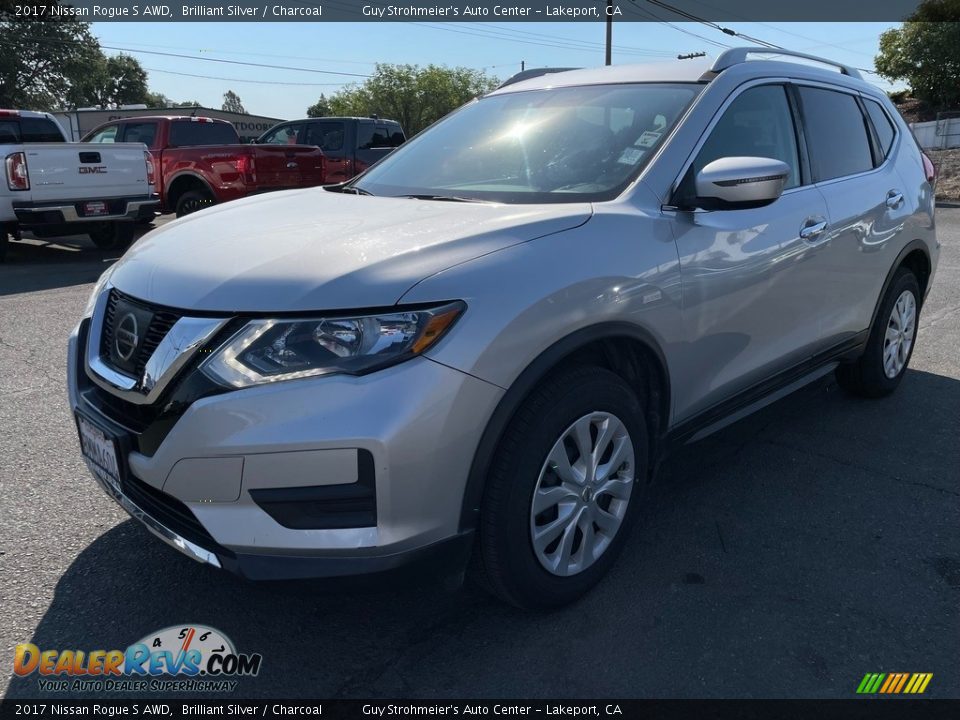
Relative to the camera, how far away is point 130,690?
2.28 meters

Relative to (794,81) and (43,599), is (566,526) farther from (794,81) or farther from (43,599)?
(794,81)

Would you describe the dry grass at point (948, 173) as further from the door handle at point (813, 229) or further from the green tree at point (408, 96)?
the green tree at point (408, 96)

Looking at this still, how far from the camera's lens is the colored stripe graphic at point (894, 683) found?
2268 millimetres

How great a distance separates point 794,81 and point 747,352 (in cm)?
137

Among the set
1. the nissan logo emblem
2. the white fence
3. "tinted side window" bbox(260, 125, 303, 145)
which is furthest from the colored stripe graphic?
the white fence

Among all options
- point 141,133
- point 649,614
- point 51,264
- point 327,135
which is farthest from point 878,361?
point 141,133

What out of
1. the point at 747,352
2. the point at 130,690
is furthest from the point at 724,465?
the point at 130,690

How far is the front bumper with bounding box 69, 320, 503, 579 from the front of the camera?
2.00 meters

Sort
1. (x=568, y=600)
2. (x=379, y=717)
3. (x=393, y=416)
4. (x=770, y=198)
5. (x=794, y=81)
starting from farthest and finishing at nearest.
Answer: (x=794, y=81) → (x=770, y=198) → (x=568, y=600) → (x=379, y=717) → (x=393, y=416)

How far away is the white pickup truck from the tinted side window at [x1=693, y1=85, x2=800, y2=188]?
28.4 ft

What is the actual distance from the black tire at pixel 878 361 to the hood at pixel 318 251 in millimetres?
2506

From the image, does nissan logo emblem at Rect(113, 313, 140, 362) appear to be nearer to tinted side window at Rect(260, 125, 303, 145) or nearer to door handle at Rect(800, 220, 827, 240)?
door handle at Rect(800, 220, 827, 240)

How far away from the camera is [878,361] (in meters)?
4.45

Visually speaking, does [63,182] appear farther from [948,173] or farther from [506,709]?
[948,173]
